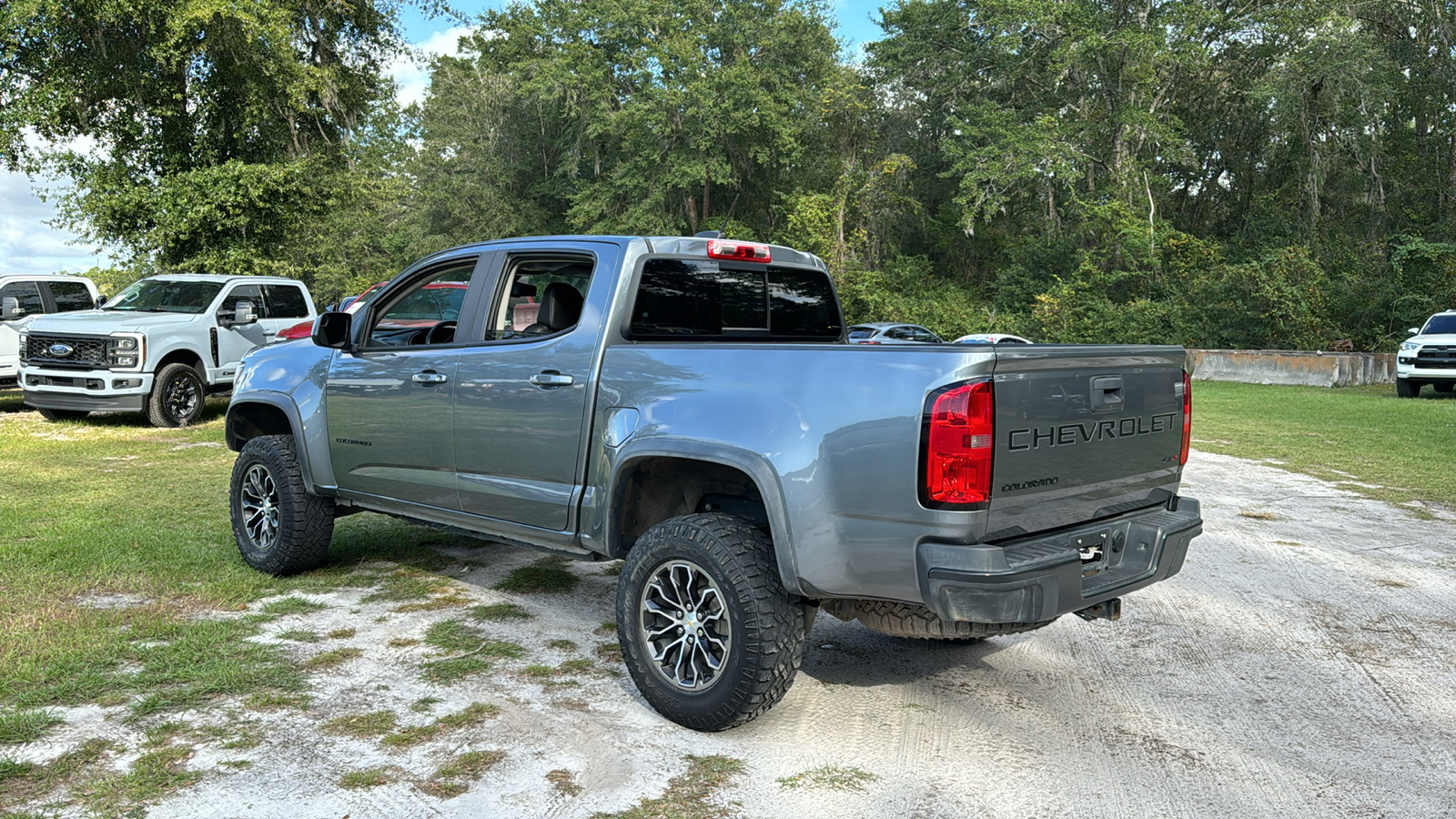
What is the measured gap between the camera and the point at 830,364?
3.61 meters

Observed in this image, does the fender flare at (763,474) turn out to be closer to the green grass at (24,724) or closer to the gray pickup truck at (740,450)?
the gray pickup truck at (740,450)

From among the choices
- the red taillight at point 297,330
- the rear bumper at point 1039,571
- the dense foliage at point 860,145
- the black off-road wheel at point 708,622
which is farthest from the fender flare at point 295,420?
the dense foliage at point 860,145

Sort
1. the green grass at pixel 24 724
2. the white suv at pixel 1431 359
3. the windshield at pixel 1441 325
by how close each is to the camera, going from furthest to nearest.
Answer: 1. the windshield at pixel 1441 325
2. the white suv at pixel 1431 359
3. the green grass at pixel 24 724

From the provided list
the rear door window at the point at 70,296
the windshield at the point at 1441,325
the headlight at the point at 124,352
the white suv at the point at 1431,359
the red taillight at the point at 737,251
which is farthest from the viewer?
the windshield at the point at 1441,325

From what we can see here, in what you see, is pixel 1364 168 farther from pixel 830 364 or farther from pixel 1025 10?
pixel 830 364

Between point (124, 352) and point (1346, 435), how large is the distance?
16.0 m

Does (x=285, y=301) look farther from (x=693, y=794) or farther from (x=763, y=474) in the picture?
(x=693, y=794)

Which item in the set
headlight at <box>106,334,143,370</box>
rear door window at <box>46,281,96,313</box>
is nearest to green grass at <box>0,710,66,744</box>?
headlight at <box>106,334,143,370</box>

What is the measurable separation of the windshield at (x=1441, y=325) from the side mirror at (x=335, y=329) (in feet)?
71.4

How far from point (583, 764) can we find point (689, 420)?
1.31m

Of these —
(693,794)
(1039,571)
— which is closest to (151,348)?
(693,794)

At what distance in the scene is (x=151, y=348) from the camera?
12.9m

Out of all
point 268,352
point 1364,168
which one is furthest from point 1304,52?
point 268,352

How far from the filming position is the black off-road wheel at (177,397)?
1307 centimetres
